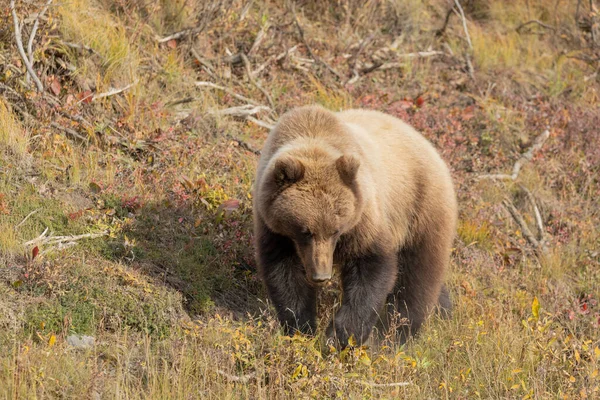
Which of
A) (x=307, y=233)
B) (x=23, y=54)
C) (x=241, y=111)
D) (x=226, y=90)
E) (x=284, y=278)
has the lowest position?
(x=241, y=111)

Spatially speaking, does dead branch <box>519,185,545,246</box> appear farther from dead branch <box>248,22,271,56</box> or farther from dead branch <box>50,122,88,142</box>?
dead branch <box>50,122,88,142</box>

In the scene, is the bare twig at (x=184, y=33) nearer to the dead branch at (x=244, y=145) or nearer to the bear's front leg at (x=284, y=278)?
the dead branch at (x=244, y=145)

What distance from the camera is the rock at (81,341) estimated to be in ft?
16.2

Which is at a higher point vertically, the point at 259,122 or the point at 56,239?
the point at 56,239

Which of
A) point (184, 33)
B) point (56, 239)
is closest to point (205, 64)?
point (184, 33)

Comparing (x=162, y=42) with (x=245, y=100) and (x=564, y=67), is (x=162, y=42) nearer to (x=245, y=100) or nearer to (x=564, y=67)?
(x=245, y=100)

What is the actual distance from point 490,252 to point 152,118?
3.88 m

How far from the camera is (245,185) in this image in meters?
7.62

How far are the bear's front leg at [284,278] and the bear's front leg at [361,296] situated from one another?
0.25 metres

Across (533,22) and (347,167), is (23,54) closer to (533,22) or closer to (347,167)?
(347,167)

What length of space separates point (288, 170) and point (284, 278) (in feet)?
2.88

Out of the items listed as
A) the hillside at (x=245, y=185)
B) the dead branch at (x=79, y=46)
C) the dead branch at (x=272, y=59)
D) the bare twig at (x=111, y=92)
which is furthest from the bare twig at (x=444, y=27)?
the dead branch at (x=79, y=46)

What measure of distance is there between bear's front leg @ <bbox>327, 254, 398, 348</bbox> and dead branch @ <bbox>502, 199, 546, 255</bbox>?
3.42m

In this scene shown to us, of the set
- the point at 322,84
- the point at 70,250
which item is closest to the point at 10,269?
the point at 70,250
